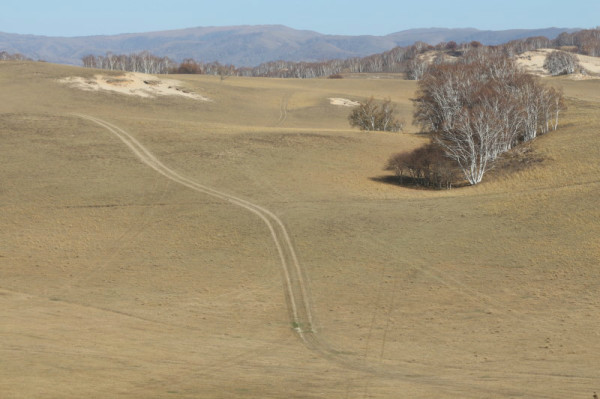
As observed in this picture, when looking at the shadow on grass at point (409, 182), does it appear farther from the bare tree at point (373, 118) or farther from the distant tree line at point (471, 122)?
the bare tree at point (373, 118)

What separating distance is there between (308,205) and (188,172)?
14310mm

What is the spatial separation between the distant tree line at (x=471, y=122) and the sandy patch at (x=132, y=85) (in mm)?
45895

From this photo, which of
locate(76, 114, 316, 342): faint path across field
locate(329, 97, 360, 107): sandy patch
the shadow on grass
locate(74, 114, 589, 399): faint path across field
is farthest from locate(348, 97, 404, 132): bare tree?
locate(74, 114, 589, 399): faint path across field

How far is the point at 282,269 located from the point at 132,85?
263 feet

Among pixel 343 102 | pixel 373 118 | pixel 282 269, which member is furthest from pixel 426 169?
pixel 343 102

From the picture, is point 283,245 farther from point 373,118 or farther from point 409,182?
point 373,118

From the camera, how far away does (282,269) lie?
131 ft

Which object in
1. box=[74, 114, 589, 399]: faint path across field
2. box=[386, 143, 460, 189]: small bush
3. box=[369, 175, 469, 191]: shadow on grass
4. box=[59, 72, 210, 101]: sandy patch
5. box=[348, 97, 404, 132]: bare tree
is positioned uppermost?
box=[59, 72, 210, 101]: sandy patch

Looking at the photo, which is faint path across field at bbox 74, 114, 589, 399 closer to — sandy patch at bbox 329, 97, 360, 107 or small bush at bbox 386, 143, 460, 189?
small bush at bbox 386, 143, 460, 189

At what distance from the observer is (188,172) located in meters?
59.0

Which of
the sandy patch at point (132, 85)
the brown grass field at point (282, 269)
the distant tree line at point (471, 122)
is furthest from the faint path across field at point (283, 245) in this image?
the sandy patch at point (132, 85)

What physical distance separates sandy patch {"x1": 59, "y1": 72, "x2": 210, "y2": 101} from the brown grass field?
3299 centimetres

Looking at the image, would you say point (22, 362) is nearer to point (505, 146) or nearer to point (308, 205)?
point (308, 205)

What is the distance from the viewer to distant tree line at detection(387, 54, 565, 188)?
6144 cm
